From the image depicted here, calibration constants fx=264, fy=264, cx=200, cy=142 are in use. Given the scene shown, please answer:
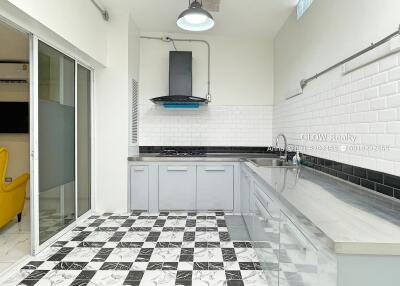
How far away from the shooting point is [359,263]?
0.88m

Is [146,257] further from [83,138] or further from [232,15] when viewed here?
[232,15]

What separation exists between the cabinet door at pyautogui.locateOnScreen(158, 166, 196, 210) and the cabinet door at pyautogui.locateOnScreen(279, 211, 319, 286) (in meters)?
2.26

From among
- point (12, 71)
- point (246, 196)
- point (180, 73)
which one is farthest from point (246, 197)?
point (12, 71)

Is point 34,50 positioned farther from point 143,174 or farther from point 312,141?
point 312,141

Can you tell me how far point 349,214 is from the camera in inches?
46.5

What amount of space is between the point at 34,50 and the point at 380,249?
279 cm

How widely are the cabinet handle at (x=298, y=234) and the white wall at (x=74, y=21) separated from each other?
226cm

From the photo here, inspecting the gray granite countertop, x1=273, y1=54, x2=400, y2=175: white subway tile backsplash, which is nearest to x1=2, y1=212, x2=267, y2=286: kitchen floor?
the gray granite countertop

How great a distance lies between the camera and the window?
2752mm

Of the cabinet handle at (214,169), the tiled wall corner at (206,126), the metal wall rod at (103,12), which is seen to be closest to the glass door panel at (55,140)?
the metal wall rod at (103,12)

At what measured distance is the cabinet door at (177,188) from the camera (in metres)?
3.70

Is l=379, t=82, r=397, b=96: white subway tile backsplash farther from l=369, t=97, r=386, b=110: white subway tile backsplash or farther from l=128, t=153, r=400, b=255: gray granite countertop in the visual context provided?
l=128, t=153, r=400, b=255: gray granite countertop

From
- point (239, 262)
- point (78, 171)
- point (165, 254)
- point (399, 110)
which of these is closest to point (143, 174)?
point (78, 171)

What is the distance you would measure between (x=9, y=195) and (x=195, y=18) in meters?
2.61
